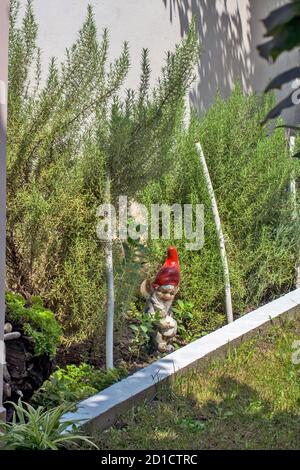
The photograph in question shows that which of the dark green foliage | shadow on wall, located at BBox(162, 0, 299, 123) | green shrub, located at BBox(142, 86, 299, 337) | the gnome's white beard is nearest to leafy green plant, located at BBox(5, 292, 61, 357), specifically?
the gnome's white beard

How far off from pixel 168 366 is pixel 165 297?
0.77m

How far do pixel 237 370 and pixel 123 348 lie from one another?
0.94 metres

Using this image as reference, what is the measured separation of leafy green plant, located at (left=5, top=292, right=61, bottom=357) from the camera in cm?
444

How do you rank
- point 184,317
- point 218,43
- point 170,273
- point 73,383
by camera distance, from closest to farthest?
point 73,383, point 170,273, point 184,317, point 218,43

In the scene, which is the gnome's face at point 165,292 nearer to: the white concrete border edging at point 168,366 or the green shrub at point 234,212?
the white concrete border edging at point 168,366

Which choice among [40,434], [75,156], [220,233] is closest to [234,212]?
[220,233]

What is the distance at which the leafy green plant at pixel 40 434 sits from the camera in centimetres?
369

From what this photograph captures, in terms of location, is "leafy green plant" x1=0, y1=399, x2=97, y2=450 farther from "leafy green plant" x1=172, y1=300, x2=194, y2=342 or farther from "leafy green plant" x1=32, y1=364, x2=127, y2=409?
"leafy green plant" x1=172, y1=300, x2=194, y2=342

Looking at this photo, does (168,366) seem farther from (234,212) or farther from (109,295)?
(234,212)

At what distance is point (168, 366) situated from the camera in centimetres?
498

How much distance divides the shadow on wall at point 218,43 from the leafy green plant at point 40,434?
4.97m

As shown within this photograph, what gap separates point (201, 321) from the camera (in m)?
6.36

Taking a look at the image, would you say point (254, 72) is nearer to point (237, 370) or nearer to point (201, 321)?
point (201, 321)
